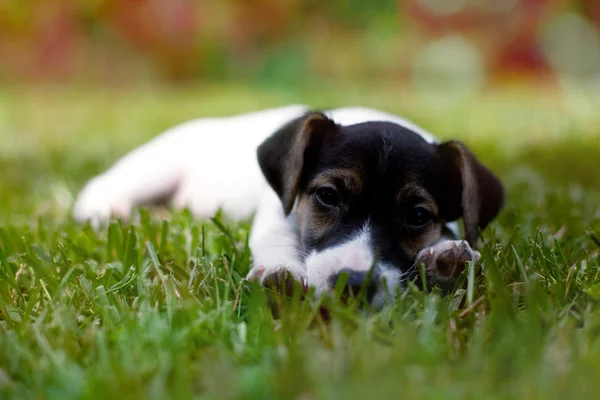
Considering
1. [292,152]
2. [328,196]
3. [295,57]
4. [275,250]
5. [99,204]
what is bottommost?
[295,57]

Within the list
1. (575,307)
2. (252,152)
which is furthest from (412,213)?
(252,152)

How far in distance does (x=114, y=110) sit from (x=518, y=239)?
998 centimetres

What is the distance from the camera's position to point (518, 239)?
3.58m

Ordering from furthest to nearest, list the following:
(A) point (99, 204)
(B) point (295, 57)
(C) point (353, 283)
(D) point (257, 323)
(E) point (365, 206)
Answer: (B) point (295, 57), (A) point (99, 204), (E) point (365, 206), (C) point (353, 283), (D) point (257, 323)

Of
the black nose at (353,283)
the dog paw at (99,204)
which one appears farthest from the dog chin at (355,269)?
the dog paw at (99,204)

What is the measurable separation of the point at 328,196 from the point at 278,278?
2.05ft

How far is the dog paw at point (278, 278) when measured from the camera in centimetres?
286

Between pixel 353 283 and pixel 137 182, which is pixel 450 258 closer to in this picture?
pixel 353 283

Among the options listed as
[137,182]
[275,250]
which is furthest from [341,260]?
[137,182]

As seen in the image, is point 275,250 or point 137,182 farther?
point 137,182

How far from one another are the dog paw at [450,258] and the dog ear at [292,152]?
30.3 inches

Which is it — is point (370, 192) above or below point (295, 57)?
above

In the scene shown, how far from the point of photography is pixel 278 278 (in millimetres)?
2891

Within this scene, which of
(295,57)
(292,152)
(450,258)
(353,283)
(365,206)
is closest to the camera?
(353,283)
